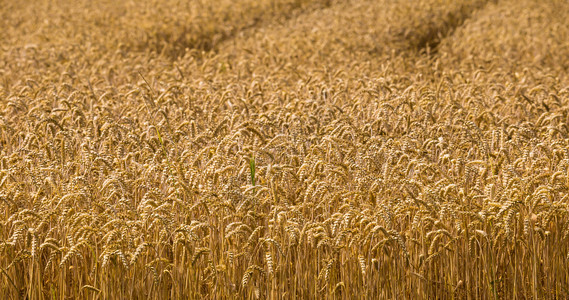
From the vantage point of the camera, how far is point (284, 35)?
840 centimetres

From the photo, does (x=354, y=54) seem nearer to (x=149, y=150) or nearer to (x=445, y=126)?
(x=445, y=126)

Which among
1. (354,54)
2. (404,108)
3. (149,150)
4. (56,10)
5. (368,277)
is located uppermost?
(56,10)

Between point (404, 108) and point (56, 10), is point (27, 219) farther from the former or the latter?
point (56, 10)

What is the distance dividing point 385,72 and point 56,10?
23.5 ft

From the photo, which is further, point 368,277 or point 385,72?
point 385,72

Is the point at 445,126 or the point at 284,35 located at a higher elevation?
the point at 284,35

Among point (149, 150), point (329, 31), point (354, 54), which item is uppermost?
point (329, 31)

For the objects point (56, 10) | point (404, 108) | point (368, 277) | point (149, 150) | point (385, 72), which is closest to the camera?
point (368, 277)

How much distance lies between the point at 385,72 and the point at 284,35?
3190 millimetres

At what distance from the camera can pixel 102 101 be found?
165 inches

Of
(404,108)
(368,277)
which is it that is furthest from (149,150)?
(404,108)

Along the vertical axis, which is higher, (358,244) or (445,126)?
(445,126)

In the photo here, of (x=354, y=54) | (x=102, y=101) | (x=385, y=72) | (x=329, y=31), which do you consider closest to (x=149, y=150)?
(x=102, y=101)

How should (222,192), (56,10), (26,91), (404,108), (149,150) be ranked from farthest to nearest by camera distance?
(56,10), (26,91), (404,108), (149,150), (222,192)
